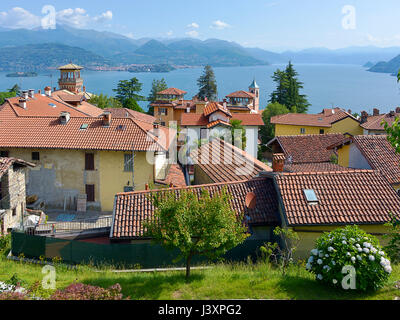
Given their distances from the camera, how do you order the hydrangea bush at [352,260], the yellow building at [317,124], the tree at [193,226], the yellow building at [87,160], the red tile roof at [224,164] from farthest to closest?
the yellow building at [317,124]
the yellow building at [87,160]
the red tile roof at [224,164]
the tree at [193,226]
the hydrangea bush at [352,260]

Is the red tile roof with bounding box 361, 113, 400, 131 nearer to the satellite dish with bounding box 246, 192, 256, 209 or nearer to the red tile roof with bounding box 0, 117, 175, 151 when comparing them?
the red tile roof with bounding box 0, 117, 175, 151

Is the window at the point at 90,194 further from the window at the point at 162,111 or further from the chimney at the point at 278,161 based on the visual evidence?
the window at the point at 162,111

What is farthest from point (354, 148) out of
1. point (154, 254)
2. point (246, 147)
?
point (246, 147)

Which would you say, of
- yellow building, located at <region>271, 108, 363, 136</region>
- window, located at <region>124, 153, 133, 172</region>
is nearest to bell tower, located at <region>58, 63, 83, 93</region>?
yellow building, located at <region>271, 108, 363, 136</region>

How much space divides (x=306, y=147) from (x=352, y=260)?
2734 centimetres

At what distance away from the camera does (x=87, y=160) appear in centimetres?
2753

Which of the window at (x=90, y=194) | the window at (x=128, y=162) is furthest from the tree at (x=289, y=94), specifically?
the window at (x=90, y=194)

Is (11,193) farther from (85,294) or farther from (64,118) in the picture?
(85,294)

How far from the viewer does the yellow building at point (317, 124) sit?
5393 cm

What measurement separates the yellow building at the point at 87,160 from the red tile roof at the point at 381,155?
12.1m

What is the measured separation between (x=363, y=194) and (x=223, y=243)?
8028 mm

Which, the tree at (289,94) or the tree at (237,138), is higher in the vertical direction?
the tree at (289,94)

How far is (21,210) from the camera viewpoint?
22.0m
